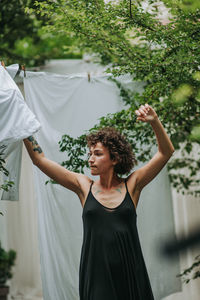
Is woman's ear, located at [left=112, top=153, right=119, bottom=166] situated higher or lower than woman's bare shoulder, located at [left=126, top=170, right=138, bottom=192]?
higher

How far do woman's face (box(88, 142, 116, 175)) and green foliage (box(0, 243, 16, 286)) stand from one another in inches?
127

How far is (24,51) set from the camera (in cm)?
945

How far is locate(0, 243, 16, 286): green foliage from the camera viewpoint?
529 centimetres

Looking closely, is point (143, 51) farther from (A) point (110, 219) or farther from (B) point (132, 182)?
(A) point (110, 219)

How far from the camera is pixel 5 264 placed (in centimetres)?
538

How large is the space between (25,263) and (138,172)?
3.03m

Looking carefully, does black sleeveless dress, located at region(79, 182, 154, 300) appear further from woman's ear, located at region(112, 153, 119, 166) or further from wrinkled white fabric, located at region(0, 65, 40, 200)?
wrinkled white fabric, located at region(0, 65, 40, 200)

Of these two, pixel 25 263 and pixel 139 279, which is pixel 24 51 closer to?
pixel 25 263

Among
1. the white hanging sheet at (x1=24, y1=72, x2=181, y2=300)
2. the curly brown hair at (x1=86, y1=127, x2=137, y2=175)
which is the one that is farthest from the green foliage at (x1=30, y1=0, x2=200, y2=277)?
the curly brown hair at (x1=86, y1=127, x2=137, y2=175)

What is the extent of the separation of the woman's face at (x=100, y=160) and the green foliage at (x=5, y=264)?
3214 millimetres

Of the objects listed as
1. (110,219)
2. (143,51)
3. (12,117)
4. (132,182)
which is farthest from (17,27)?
(110,219)

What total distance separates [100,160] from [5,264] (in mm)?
3474

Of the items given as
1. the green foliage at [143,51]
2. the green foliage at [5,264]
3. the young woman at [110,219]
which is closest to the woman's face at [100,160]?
the young woman at [110,219]

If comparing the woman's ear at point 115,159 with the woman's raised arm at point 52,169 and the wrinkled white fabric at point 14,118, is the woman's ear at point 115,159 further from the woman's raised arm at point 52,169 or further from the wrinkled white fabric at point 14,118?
the wrinkled white fabric at point 14,118
